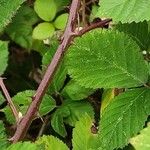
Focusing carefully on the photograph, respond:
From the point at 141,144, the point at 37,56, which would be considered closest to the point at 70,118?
the point at 141,144

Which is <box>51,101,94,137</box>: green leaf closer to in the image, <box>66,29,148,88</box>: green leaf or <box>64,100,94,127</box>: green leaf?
<box>64,100,94,127</box>: green leaf

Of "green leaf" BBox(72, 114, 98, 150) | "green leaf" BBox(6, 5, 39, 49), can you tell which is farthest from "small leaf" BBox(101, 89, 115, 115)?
"green leaf" BBox(6, 5, 39, 49)

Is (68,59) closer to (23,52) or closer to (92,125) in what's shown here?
(92,125)

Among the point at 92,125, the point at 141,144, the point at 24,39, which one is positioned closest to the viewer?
the point at 141,144

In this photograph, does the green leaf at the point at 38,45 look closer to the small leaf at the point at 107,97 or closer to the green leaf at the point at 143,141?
the small leaf at the point at 107,97

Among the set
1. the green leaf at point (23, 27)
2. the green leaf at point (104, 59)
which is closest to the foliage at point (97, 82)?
the green leaf at point (104, 59)
